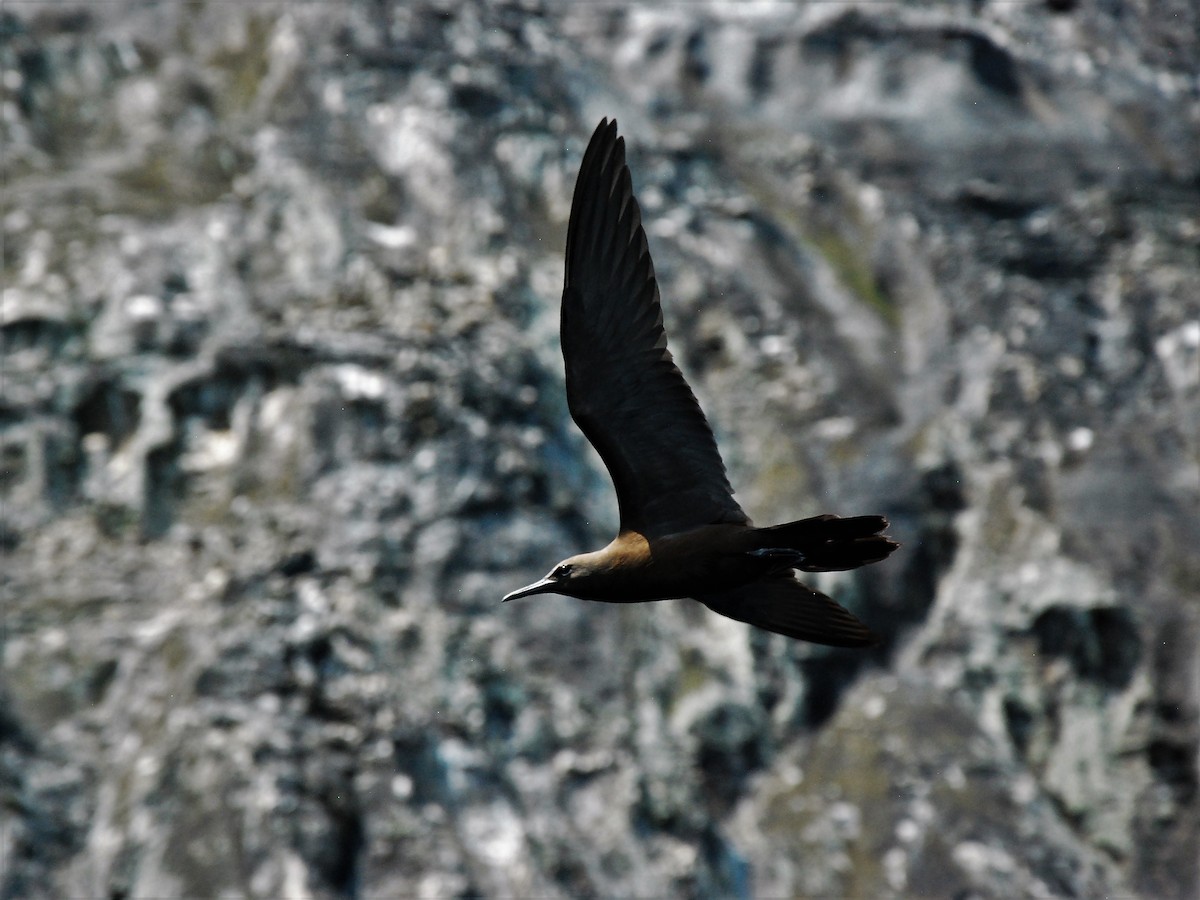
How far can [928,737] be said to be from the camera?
2159 centimetres

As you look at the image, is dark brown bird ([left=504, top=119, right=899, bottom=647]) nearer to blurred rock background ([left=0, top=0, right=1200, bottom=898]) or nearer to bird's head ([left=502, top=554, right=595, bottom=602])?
bird's head ([left=502, top=554, right=595, bottom=602])

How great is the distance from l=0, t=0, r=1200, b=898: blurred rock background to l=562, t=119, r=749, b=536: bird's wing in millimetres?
10710

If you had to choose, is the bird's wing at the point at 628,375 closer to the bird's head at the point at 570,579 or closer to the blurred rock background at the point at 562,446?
the bird's head at the point at 570,579

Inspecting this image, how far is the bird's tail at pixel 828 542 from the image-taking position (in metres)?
9.21

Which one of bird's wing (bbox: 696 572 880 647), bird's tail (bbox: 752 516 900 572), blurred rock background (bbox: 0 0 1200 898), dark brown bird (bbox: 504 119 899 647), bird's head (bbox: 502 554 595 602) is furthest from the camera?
blurred rock background (bbox: 0 0 1200 898)

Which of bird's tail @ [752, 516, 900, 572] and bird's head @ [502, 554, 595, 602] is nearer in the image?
bird's tail @ [752, 516, 900, 572]

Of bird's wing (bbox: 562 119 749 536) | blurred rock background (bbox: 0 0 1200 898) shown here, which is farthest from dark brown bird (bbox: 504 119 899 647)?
blurred rock background (bbox: 0 0 1200 898)

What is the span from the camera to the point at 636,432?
32.9ft

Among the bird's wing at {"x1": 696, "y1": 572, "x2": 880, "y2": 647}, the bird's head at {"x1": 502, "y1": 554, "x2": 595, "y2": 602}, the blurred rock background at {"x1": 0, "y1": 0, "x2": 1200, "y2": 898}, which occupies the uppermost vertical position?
the bird's head at {"x1": 502, "y1": 554, "x2": 595, "y2": 602}

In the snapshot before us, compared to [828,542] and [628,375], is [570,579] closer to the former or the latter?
[628,375]

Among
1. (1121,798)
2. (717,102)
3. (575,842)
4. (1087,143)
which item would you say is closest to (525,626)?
(575,842)

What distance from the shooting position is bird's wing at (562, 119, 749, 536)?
9828 mm

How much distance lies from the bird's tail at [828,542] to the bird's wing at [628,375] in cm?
57

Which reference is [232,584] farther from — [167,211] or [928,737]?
[928,737]
